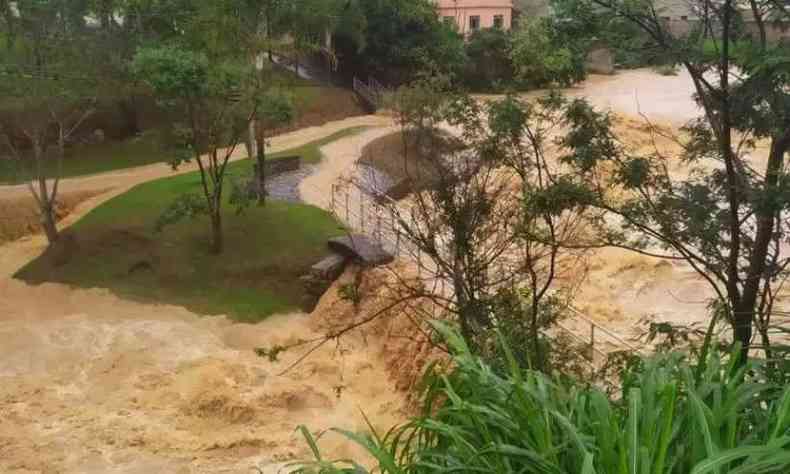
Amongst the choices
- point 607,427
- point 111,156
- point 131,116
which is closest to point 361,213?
point 111,156

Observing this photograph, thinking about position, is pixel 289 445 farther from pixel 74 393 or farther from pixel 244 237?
pixel 244 237

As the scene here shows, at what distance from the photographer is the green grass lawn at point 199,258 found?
17969 mm

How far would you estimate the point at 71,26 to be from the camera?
22828 millimetres

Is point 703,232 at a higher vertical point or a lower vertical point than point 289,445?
higher

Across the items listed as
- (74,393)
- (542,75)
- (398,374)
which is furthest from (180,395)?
(542,75)

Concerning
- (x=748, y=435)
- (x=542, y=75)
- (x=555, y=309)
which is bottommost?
(x=555, y=309)

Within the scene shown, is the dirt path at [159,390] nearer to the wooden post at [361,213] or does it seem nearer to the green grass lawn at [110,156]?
the wooden post at [361,213]

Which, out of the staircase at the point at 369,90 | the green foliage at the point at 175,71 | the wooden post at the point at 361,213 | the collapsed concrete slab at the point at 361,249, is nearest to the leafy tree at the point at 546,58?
the collapsed concrete slab at the point at 361,249

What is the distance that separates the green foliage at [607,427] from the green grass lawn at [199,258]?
12.5 meters

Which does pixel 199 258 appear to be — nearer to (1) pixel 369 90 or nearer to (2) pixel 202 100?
(2) pixel 202 100

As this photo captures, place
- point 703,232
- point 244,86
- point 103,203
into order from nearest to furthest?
point 703,232, point 244,86, point 103,203

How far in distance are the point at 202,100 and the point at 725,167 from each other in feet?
42.3

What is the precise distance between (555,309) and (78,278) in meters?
12.1

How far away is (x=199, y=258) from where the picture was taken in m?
19.1
